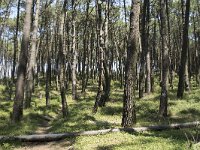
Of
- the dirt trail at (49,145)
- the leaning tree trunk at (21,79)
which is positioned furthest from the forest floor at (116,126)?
the leaning tree trunk at (21,79)

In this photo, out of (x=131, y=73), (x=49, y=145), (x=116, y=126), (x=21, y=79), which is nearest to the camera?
(x=49, y=145)

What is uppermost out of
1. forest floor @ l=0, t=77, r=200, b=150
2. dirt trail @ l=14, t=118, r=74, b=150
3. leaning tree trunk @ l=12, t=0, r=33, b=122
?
leaning tree trunk @ l=12, t=0, r=33, b=122

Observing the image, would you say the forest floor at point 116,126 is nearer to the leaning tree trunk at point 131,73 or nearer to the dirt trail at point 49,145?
the dirt trail at point 49,145

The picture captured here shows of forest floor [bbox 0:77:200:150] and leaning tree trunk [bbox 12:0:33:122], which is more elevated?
leaning tree trunk [bbox 12:0:33:122]

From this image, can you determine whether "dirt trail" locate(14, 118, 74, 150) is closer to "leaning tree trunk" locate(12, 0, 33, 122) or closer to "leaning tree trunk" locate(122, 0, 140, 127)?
"leaning tree trunk" locate(122, 0, 140, 127)

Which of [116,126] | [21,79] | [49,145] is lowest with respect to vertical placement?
[49,145]

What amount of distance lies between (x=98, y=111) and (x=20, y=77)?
6.40 m

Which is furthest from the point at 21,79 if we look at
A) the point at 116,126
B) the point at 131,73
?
the point at 131,73

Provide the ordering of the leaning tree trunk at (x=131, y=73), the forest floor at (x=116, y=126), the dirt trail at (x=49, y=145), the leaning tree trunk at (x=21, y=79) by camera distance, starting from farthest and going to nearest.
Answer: the leaning tree trunk at (x=21, y=79)
the leaning tree trunk at (x=131, y=73)
the dirt trail at (x=49, y=145)
the forest floor at (x=116, y=126)

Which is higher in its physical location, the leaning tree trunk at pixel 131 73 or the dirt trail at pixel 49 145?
the leaning tree trunk at pixel 131 73

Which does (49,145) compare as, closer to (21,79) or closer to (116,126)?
(116,126)

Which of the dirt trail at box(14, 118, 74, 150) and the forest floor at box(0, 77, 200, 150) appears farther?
the dirt trail at box(14, 118, 74, 150)

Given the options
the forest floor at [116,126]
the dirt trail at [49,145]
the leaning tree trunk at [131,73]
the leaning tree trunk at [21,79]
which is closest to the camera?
the forest floor at [116,126]

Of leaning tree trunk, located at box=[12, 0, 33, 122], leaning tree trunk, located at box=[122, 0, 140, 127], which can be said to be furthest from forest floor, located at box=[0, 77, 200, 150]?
leaning tree trunk, located at box=[122, 0, 140, 127]
